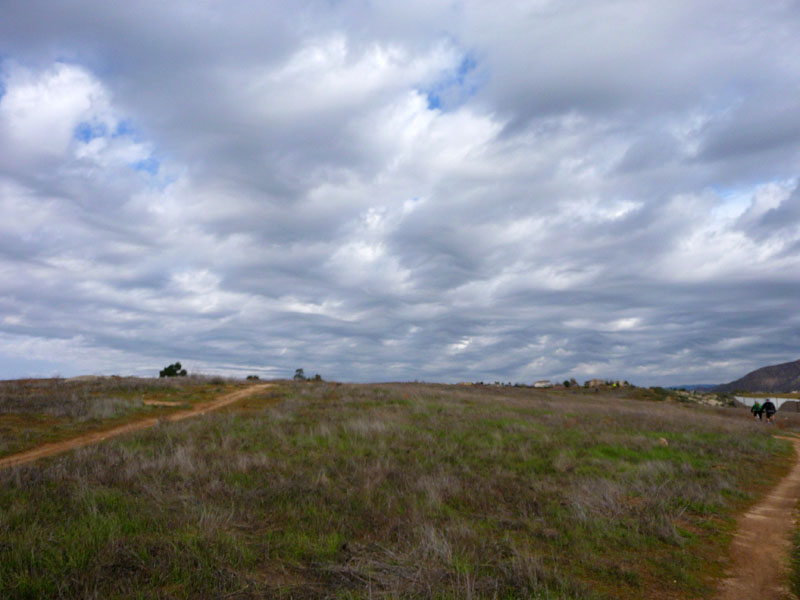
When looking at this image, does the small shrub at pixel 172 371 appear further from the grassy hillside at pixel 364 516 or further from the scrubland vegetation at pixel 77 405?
the grassy hillside at pixel 364 516

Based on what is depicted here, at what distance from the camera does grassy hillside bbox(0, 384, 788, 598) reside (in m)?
5.63

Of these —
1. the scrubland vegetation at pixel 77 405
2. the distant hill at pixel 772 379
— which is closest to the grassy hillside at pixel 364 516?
the scrubland vegetation at pixel 77 405

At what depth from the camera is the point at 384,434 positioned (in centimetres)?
1577

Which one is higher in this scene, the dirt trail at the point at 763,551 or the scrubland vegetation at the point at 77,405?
the scrubland vegetation at the point at 77,405

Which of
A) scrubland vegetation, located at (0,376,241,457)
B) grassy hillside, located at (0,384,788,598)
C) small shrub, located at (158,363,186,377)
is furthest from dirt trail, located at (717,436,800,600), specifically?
small shrub, located at (158,363,186,377)

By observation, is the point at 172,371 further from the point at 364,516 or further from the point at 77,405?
the point at 364,516

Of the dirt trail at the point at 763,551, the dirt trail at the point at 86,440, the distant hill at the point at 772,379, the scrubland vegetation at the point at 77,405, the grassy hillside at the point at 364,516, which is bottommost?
the dirt trail at the point at 763,551

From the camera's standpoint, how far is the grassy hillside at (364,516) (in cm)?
563

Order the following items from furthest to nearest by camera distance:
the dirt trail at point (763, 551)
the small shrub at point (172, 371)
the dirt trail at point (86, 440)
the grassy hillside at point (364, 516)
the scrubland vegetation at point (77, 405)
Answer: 1. the small shrub at point (172, 371)
2. the scrubland vegetation at point (77, 405)
3. the dirt trail at point (86, 440)
4. the dirt trail at point (763, 551)
5. the grassy hillside at point (364, 516)

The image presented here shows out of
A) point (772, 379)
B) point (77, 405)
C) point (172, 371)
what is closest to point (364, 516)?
point (77, 405)

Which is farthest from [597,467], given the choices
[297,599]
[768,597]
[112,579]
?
[112,579]

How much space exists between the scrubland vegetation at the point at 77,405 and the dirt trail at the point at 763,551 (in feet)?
54.2

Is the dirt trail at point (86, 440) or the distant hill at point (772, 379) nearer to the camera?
the dirt trail at point (86, 440)

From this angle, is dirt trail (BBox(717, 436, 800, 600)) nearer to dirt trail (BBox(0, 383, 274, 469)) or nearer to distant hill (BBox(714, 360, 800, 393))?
dirt trail (BBox(0, 383, 274, 469))
